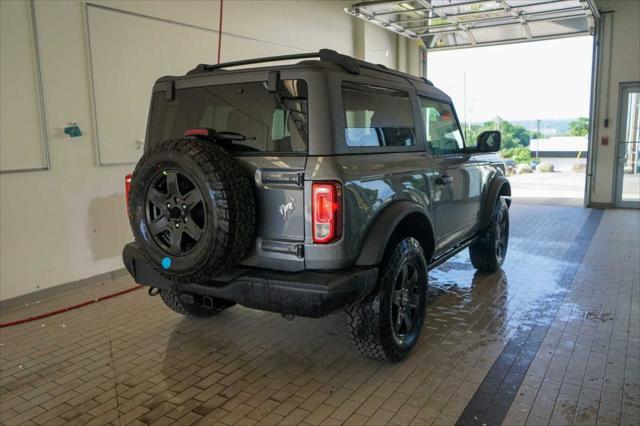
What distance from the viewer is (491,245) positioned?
524 centimetres

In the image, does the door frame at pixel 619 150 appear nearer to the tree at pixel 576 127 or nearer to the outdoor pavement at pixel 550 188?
the outdoor pavement at pixel 550 188

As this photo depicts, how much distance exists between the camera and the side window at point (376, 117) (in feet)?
9.75

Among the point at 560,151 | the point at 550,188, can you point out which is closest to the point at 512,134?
the point at 560,151

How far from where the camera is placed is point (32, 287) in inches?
185

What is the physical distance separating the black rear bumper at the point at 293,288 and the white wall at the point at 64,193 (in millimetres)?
2503

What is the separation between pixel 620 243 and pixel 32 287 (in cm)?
700

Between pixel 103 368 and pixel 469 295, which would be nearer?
pixel 103 368

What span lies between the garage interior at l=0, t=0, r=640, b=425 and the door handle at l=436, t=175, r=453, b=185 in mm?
1123

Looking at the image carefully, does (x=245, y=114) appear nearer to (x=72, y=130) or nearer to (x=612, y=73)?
(x=72, y=130)

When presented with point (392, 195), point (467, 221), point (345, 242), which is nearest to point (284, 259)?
point (345, 242)

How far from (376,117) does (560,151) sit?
15.2m

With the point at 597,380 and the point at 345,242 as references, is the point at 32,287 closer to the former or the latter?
the point at 345,242

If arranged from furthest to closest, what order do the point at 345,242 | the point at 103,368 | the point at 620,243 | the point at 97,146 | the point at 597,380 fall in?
the point at 620,243, the point at 97,146, the point at 103,368, the point at 597,380, the point at 345,242

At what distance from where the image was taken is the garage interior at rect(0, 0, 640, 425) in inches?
113
